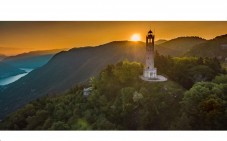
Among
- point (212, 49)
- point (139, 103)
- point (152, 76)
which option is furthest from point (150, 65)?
point (212, 49)

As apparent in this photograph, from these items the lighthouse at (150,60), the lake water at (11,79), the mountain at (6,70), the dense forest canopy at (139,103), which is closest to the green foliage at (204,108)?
the dense forest canopy at (139,103)

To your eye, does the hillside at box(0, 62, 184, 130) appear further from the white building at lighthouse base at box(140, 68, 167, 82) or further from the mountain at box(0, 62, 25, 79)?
the mountain at box(0, 62, 25, 79)

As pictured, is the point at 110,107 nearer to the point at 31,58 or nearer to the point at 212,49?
the point at 31,58

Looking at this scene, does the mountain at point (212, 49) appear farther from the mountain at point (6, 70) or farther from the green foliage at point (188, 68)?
the mountain at point (6, 70)
